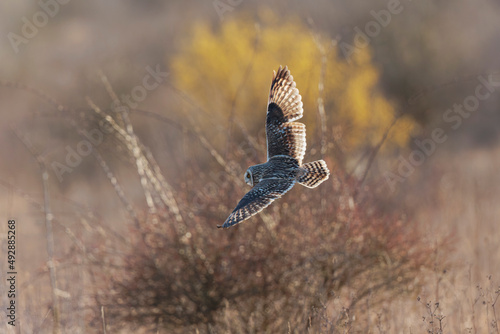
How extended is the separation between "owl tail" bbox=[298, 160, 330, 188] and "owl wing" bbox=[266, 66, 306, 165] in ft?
0.95

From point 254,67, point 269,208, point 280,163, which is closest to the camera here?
point 280,163

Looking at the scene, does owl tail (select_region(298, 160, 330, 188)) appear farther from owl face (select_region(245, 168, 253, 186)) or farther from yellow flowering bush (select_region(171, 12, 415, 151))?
yellow flowering bush (select_region(171, 12, 415, 151))

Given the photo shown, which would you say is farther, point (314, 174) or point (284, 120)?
point (284, 120)

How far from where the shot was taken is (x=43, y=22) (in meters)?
27.5

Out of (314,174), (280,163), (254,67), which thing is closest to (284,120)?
(280,163)

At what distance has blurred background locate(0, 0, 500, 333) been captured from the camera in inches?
226

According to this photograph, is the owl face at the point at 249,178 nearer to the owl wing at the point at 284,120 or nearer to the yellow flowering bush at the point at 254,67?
the owl wing at the point at 284,120

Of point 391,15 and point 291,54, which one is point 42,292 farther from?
point 391,15

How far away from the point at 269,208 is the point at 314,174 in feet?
4.30

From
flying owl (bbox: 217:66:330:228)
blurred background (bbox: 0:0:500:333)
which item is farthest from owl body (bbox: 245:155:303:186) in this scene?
blurred background (bbox: 0:0:500:333)

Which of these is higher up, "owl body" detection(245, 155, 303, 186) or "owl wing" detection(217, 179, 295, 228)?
"owl body" detection(245, 155, 303, 186)

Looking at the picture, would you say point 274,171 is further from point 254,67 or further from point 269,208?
point 254,67

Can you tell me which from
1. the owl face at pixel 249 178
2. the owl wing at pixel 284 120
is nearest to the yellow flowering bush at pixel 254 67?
the owl wing at pixel 284 120

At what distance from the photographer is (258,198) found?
4.18 metres
